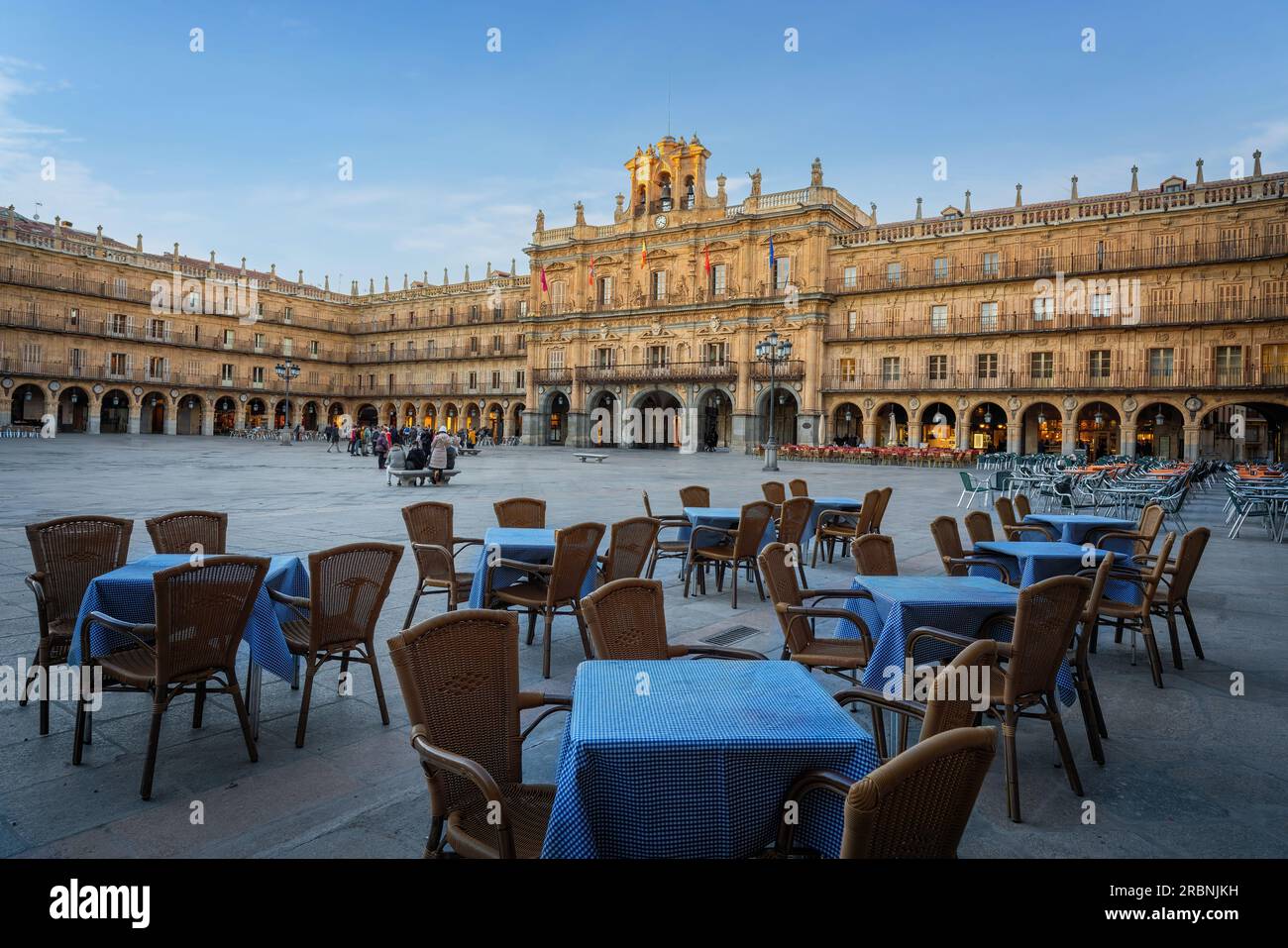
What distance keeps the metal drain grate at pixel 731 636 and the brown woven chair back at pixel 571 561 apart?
939 millimetres

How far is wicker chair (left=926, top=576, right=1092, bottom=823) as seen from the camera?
294 cm

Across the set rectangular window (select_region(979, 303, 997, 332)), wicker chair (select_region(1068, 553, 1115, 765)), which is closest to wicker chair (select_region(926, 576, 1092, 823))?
wicker chair (select_region(1068, 553, 1115, 765))

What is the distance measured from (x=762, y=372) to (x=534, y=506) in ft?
108

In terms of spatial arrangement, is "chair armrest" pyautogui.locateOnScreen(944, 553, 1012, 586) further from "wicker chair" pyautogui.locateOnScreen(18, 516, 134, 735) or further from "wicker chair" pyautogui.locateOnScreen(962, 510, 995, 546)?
"wicker chair" pyautogui.locateOnScreen(18, 516, 134, 735)

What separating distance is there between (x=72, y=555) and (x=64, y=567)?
2.5 inches

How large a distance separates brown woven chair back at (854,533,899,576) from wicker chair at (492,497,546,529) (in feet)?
8.66

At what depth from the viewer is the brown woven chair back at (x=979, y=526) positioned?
227 inches

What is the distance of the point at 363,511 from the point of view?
11133 mm

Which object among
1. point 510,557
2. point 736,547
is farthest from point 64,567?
point 736,547

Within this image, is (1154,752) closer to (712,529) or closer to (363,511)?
(712,529)

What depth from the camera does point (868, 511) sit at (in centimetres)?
741

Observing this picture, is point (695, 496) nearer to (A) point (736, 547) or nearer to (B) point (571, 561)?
(A) point (736, 547)

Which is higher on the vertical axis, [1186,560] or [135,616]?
[1186,560]

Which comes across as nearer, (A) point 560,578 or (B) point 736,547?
(A) point 560,578
